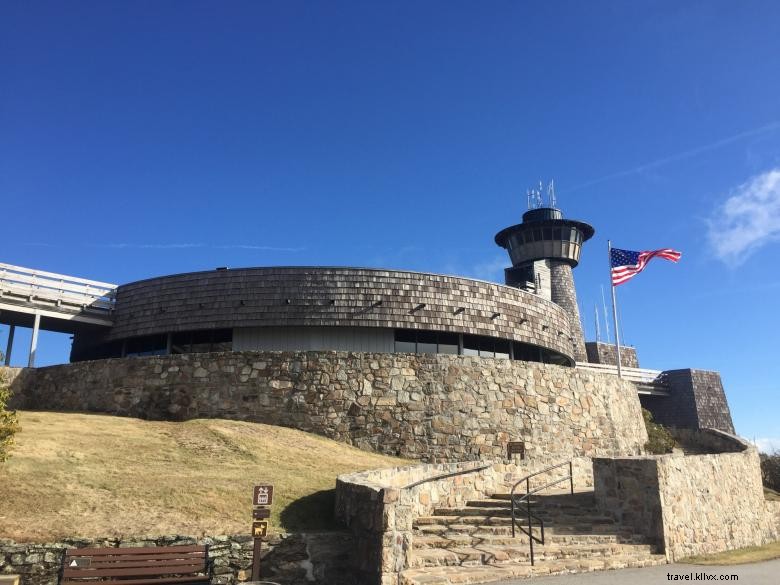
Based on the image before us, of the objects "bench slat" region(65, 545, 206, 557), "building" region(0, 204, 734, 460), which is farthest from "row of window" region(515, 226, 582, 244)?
"bench slat" region(65, 545, 206, 557)

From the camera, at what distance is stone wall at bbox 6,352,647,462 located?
20.0 meters

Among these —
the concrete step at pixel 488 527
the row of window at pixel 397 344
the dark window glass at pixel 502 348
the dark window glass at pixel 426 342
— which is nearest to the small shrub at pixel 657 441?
the row of window at pixel 397 344

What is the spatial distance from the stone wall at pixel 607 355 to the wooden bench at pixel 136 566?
40485 mm

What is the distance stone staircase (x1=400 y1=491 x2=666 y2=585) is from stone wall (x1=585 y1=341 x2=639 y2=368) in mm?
32937

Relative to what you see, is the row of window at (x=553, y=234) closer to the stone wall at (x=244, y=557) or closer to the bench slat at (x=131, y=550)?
the stone wall at (x=244, y=557)

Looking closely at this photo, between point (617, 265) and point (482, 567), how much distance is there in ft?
79.7

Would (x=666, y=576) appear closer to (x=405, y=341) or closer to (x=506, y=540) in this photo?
(x=506, y=540)

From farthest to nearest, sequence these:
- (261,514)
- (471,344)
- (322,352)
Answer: (471,344) < (322,352) < (261,514)

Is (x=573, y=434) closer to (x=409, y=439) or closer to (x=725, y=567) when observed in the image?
(x=409, y=439)

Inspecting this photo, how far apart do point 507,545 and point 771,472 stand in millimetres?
26547

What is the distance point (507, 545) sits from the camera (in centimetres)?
1150

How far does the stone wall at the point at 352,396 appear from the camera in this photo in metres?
20.0

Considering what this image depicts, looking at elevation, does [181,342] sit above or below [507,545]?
above

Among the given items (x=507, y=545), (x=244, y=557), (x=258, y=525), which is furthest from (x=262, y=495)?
(x=507, y=545)
